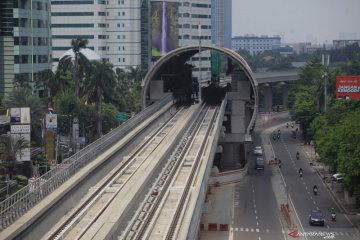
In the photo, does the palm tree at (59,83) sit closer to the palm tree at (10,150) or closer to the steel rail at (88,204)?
the steel rail at (88,204)

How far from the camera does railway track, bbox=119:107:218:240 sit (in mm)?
35438

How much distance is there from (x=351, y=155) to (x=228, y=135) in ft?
85.1

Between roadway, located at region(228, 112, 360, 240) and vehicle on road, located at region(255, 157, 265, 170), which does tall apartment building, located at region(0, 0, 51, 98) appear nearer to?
Answer: roadway, located at region(228, 112, 360, 240)

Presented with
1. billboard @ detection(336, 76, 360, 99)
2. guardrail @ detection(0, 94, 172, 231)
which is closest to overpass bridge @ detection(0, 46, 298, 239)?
guardrail @ detection(0, 94, 172, 231)

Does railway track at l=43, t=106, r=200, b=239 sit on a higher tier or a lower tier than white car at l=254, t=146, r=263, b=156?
higher

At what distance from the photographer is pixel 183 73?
102 metres

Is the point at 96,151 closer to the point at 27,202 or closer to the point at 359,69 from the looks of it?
the point at 27,202

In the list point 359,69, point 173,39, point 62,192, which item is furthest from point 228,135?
point 173,39

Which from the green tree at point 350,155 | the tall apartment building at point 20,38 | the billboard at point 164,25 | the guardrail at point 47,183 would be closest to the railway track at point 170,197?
the guardrail at point 47,183

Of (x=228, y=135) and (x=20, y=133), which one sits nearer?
(x=20, y=133)

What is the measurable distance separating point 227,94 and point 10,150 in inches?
1412

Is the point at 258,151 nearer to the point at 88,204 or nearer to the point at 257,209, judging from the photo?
the point at 257,209

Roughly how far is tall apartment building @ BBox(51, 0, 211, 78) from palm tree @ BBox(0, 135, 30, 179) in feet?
337

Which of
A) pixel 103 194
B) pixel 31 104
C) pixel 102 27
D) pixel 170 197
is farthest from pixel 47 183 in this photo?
pixel 102 27
